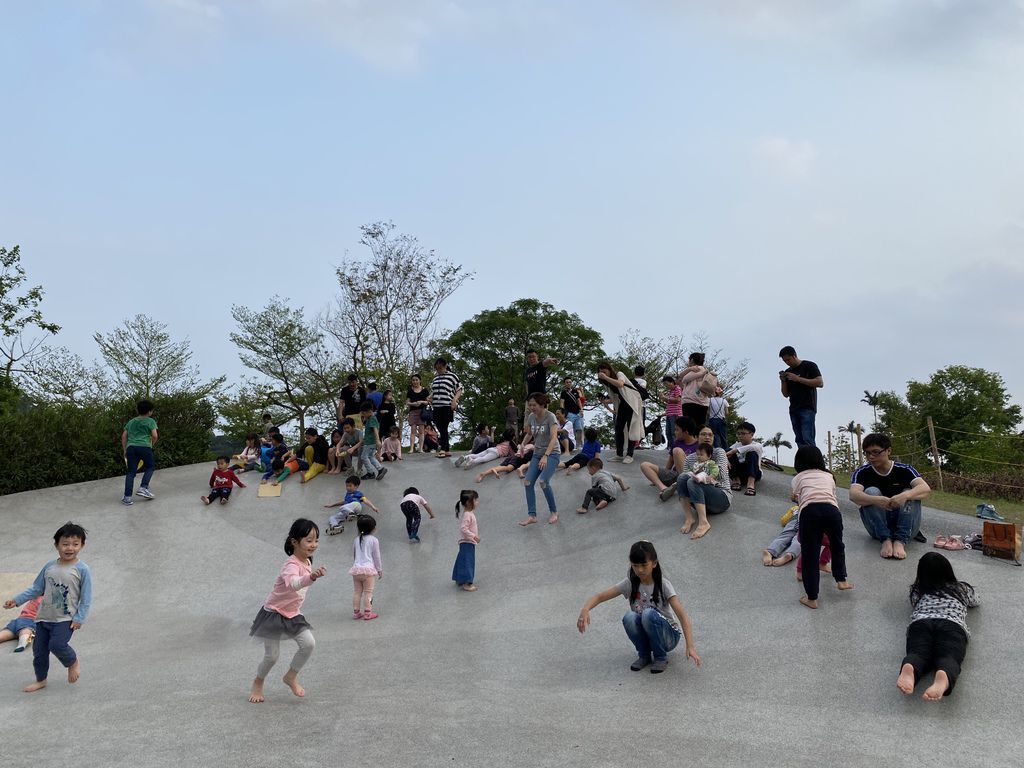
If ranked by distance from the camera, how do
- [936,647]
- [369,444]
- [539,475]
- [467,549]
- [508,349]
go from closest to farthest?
[936,647], [467,549], [539,475], [369,444], [508,349]

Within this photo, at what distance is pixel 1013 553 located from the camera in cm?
820

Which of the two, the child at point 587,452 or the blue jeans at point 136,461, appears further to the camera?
the blue jeans at point 136,461

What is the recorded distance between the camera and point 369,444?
16.1 metres

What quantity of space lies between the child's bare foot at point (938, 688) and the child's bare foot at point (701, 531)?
464 centimetres

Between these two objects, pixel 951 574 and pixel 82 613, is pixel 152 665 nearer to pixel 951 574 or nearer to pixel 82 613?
pixel 82 613

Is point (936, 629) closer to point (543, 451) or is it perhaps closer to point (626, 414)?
point (543, 451)

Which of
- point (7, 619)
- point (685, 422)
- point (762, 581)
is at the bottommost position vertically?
point (7, 619)

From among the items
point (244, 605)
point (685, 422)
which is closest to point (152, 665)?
point (244, 605)

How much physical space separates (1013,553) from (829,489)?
2.31m

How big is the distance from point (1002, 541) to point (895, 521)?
3.38 ft

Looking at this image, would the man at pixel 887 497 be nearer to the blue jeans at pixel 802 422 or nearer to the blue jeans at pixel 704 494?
the blue jeans at pixel 704 494

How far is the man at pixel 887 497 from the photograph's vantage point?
8.52 metres

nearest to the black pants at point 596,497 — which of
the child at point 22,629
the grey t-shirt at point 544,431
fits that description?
the grey t-shirt at point 544,431

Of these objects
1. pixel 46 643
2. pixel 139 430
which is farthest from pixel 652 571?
pixel 139 430
